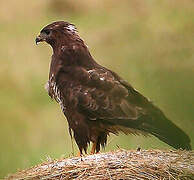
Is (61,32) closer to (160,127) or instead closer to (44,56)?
(44,56)

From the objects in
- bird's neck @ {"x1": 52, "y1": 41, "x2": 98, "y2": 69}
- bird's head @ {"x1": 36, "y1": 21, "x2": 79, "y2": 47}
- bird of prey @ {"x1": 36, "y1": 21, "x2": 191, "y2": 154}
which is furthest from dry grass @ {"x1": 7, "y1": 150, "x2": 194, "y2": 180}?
bird's head @ {"x1": 36, "y1": 21, "x2": 79, "y2": 47}

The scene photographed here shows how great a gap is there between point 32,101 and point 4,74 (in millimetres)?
378

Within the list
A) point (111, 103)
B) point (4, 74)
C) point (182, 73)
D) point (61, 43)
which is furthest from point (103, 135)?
point (182, 73)

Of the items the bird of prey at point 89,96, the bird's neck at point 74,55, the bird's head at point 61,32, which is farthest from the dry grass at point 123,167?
the bird's head at point 61,32

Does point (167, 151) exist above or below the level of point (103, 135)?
below

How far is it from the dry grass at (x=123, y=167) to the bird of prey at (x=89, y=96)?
0.60ft

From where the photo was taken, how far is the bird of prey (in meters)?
1.69

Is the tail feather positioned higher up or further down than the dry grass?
higher up

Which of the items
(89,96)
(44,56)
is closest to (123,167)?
(89,96)

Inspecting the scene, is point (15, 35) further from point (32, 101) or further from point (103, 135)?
point (103, 135)

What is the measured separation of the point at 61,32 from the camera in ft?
6.46

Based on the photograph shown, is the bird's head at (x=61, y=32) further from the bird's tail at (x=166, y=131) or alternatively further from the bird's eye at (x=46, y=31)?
the bird's tail at (x=166, y=131)

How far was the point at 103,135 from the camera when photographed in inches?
75.4

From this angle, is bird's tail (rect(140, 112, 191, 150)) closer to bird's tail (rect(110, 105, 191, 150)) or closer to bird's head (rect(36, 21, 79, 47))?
bird's tail (rect(110, 105, 191, 150))
